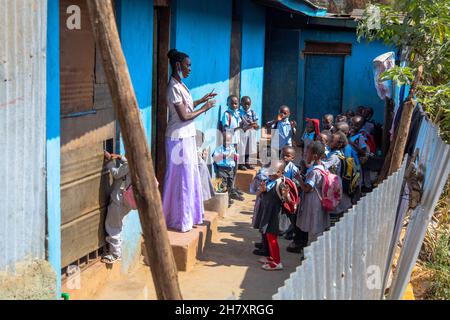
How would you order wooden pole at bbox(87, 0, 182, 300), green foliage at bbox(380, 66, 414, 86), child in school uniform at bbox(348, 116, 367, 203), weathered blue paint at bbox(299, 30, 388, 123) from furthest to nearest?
weathered blue paint at bbox(299, 30, 388, 123) → child in school uniform at bbox(348, 116, 367, 203) → green foliage at bbox(380, 66, 414, 86) → wooden pole at bbox(87, 0, 182, 300)

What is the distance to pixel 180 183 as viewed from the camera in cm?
643

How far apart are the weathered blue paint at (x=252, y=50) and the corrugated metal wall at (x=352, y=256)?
21.2 feet

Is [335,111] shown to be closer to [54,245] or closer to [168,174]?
[168,174]

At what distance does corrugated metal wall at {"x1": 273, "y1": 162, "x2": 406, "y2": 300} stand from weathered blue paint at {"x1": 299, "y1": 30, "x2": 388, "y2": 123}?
9.68 metres

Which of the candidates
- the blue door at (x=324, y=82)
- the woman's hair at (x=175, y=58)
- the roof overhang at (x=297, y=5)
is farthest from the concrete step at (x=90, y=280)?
the blue door at (x=324, y=82)

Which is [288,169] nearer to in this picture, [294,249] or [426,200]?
[294,249]

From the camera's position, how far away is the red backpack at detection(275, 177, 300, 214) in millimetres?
6215

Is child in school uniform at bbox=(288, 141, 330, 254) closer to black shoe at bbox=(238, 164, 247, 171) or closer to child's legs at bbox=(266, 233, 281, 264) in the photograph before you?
child's legs at bbox=(266, 233, 281, 264)

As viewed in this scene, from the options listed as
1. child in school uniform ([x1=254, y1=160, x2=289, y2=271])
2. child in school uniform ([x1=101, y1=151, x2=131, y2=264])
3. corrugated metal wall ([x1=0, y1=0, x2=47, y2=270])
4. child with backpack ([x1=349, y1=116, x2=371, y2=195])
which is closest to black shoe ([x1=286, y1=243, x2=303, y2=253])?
child in school uniform ([x1=254, y1=160, x2=289, y2=271])

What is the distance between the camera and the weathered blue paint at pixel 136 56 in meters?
5.59

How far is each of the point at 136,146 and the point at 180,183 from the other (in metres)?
3.29

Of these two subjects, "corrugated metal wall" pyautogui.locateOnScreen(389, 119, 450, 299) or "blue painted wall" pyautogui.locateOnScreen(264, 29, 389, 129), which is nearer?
"corrugated metal wall" pyautogui.locateOnScreen(389, 119, 450, 299)
